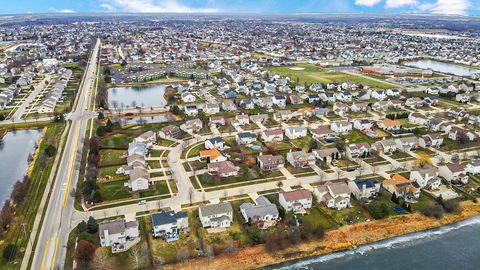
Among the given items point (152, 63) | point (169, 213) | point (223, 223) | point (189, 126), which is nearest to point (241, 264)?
point (223, 223)

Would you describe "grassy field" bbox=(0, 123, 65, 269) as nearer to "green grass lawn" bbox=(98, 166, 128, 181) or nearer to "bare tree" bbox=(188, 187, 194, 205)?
"green grass lawn" bbox=(98, 166, 128, 181)

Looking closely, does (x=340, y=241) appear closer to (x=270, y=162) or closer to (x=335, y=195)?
(x=335, y=195)

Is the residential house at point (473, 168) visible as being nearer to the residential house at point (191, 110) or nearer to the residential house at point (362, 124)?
the residential house at point (362, 124)

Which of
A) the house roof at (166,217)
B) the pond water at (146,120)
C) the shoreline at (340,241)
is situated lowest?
the shoreline at (340,241)

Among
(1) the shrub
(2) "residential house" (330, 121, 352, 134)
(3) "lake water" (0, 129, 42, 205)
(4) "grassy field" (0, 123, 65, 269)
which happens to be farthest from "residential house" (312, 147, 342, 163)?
(3) "lake water" (0, 129, 42, 205)

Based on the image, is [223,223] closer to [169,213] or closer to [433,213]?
[169,213]

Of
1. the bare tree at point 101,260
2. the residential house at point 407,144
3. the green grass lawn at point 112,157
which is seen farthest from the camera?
the residential house at point 407,144

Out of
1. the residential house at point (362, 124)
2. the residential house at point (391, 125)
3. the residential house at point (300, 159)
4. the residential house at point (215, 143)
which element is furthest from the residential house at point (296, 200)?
the residential house at point (391, 125)

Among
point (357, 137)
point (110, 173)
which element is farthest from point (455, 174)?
point (110, 173)
